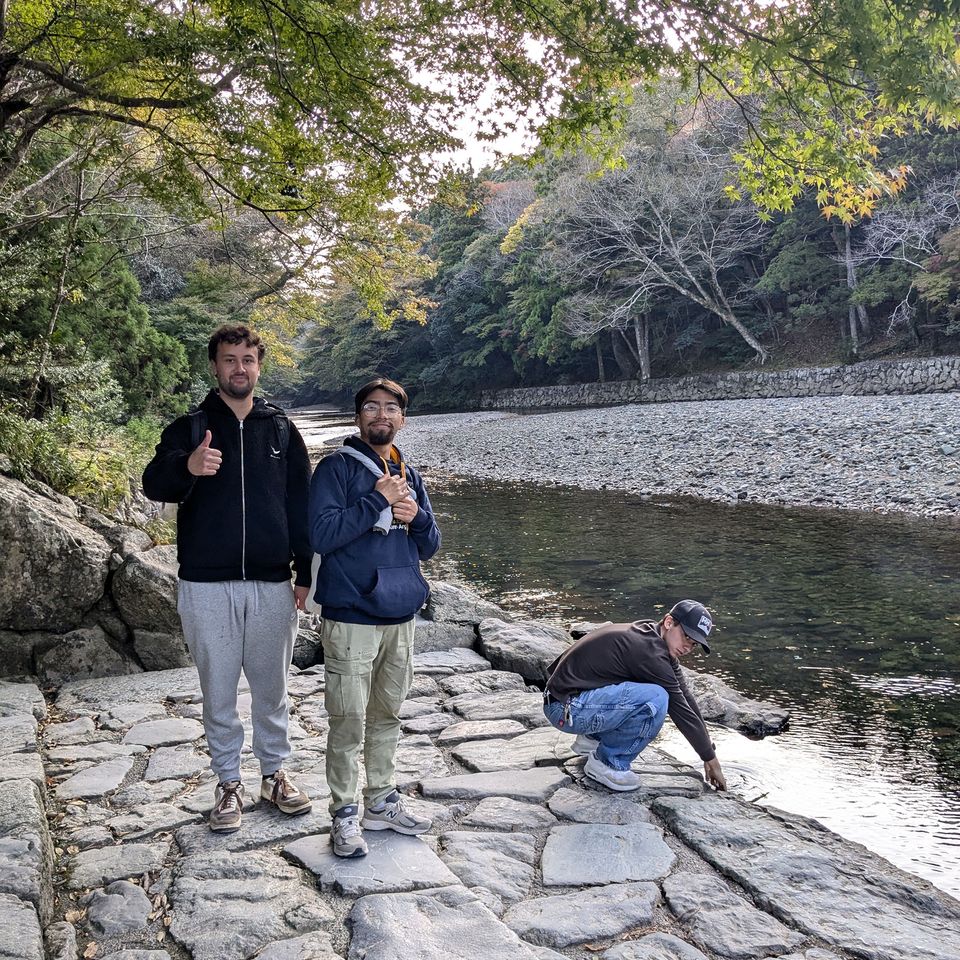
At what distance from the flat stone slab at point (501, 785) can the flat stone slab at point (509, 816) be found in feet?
0.26

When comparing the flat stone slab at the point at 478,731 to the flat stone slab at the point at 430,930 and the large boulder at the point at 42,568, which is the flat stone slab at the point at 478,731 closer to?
the flat stone slab at the point at 430,930

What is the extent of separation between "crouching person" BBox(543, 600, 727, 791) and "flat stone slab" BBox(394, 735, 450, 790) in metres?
0.76

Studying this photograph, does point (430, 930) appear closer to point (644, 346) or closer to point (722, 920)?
point (722, 920)

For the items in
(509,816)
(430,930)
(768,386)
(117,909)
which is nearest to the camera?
(430,930)

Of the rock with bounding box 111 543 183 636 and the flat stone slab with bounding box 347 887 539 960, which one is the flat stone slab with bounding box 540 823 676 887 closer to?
the flat stone slab with bounding box 347 887 539 960

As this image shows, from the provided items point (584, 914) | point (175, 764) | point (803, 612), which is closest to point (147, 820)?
point (175, 764)

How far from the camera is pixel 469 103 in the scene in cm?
680

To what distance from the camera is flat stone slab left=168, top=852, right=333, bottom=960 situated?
8.95 ft

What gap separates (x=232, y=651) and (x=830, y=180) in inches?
182

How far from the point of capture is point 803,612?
8.30 meters

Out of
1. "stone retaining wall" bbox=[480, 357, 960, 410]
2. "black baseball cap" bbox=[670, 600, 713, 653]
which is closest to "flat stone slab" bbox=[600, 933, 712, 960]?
"black baseball cap" bbox=[670, 600, 713, 653]

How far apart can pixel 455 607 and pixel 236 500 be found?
3.96 meters

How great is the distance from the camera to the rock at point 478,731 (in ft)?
16.1

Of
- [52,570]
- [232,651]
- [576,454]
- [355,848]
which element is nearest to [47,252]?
[52,570]
